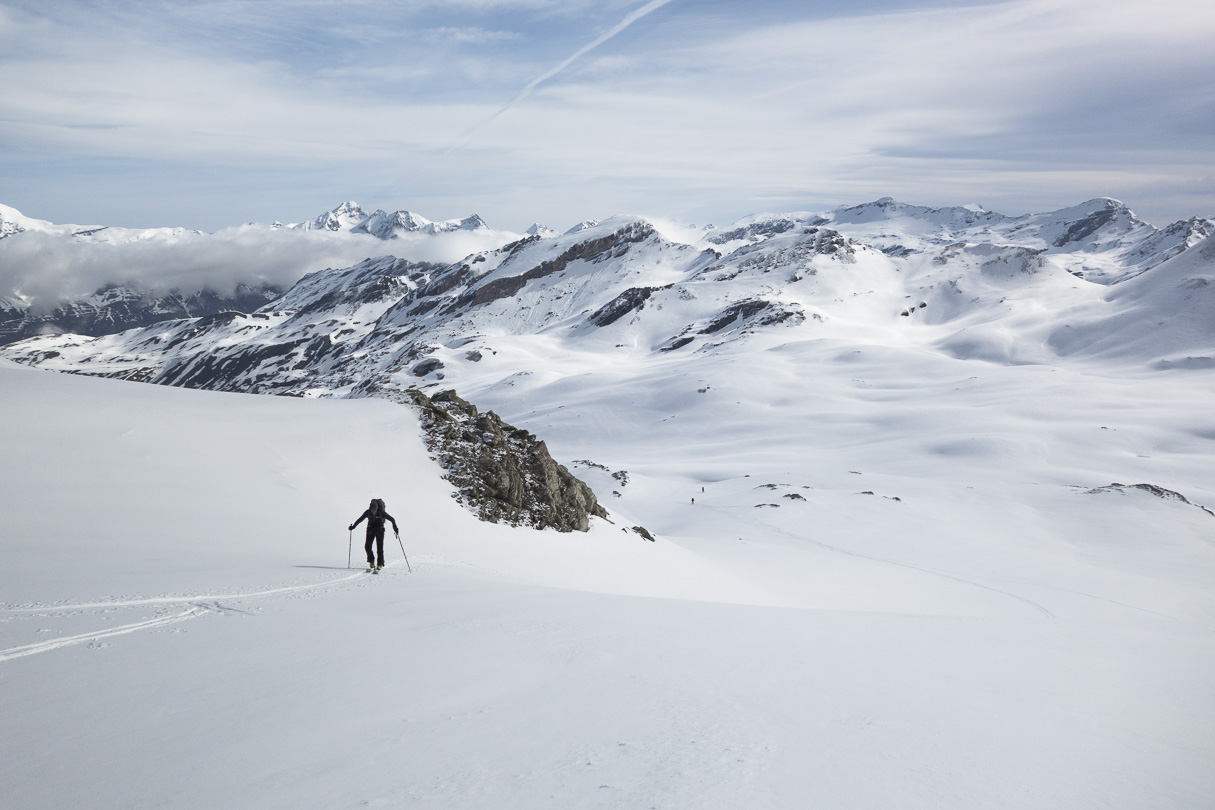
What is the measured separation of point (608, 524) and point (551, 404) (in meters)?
75.6

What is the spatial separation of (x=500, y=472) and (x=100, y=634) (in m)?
16.6

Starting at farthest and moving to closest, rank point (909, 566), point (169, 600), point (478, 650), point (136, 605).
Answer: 1. point (909, 566)
2. point (169, 600)
3. point (136, 605)
4. point (478, 650)

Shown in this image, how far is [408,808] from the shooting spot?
449cm

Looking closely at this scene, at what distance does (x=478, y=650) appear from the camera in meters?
8.15

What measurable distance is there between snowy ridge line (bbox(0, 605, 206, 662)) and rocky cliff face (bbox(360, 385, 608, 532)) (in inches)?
523

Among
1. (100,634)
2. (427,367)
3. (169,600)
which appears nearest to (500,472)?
(169,600)

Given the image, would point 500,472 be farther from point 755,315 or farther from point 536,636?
point 755,315

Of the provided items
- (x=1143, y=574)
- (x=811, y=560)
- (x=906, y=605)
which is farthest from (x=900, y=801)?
(x=1143, y=574)

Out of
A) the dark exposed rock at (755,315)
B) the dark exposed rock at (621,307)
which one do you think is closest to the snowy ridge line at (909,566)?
the dark exposed rock at (755,315)

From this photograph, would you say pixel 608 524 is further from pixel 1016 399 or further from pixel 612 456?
pixel 1016 399

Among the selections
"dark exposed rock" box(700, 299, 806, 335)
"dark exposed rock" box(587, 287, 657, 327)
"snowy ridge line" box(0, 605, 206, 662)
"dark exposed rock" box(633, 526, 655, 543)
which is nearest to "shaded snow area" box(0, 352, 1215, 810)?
"snowy ridge line" box(0, 605, 206, 662)

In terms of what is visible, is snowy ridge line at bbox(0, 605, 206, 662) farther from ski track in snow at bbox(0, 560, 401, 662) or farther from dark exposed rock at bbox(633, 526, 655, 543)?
dark exposed rock at bbox(633, 526, 655, 543)

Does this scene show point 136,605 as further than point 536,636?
Yes

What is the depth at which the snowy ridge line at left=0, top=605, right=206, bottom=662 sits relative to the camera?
23.3 ft
